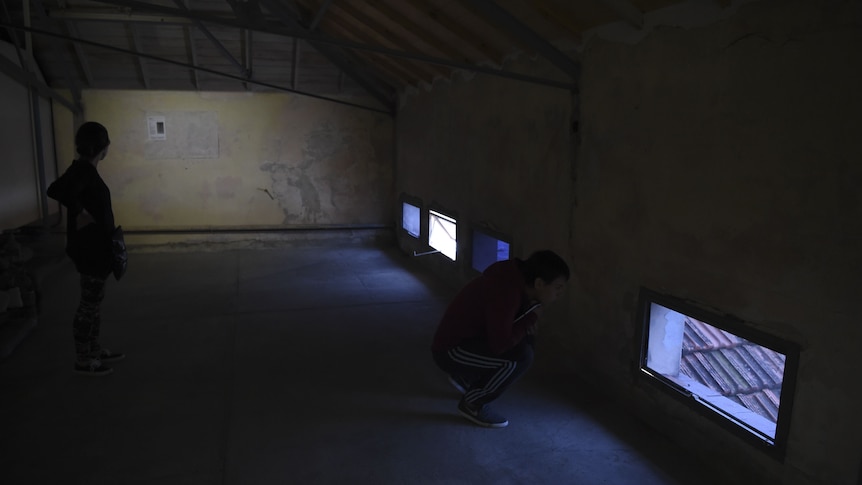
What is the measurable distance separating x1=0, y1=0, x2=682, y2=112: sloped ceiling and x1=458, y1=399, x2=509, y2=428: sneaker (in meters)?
2.12

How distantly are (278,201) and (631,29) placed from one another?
6.80 m

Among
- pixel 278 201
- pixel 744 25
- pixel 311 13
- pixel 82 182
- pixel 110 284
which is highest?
pixel 311 13

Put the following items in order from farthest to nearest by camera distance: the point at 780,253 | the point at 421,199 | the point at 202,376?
the point at 421,199 → the point at 202,376 → the point at 780,253

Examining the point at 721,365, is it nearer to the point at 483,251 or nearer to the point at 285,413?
the point at 483,251

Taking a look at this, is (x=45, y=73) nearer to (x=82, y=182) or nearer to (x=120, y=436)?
(x=82, y=182)

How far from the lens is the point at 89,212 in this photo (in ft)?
11.3

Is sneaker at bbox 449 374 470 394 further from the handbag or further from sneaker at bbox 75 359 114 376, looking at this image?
sneaker at bbox 75 359 114 376

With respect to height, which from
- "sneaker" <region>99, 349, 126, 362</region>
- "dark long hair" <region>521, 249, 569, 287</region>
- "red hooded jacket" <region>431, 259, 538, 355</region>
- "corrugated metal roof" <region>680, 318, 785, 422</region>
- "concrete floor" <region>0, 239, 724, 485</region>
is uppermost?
"dark long hair" <region>521, 249, 569, 287</region>

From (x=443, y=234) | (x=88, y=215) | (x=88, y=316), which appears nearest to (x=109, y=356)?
(x=88, y=316)

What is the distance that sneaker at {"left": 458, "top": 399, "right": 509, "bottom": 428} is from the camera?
10.5 feet

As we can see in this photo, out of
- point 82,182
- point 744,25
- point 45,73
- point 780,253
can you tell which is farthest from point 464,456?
point 45,73

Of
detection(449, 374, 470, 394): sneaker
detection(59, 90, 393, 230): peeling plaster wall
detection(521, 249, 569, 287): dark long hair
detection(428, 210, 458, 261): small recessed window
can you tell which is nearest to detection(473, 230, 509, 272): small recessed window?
detection(428, 210, 458, 261): small recessed window

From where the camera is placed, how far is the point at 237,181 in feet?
28.8

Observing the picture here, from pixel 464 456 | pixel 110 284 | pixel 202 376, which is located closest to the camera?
pixel 464 456
